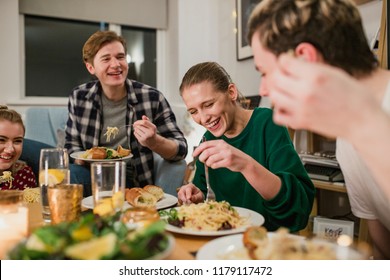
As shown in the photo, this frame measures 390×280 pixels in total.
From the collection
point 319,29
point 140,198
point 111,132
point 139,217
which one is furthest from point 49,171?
point 111,132

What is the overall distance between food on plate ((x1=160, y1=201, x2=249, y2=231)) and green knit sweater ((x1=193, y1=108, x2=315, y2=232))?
0.16 metres

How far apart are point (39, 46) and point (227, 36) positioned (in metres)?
1.78

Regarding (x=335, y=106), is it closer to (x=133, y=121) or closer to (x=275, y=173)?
(x=275, y=173)

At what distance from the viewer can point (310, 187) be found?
109 cm

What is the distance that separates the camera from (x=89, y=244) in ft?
1.71

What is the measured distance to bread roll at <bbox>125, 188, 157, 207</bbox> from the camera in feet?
3.50

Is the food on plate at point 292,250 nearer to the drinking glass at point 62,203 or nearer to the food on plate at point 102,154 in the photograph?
the drinking glass at point 62,203

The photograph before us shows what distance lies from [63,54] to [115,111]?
1934 mm

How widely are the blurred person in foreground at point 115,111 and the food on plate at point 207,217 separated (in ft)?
3.88

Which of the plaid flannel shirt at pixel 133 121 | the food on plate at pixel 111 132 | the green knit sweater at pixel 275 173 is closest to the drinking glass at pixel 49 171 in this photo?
the green knit sweater at pixel 275 173

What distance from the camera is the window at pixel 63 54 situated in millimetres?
3551

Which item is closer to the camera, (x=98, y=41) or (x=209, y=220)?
(x=209, y=220)

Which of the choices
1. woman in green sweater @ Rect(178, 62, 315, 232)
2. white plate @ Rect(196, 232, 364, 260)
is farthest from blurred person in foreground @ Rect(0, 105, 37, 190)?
white plate @ Rect(196, 232, 364, 260)

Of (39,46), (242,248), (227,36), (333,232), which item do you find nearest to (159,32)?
(227,36)
